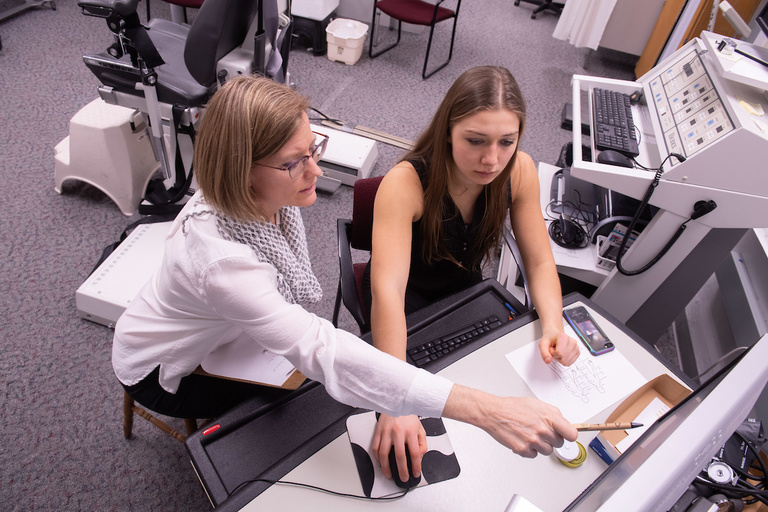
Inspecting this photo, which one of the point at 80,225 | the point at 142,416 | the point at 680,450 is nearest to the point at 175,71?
the point at 80,225

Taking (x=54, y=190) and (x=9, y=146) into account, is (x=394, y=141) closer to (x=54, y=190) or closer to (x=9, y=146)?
(x=54, y=190)

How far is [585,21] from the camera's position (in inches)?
144

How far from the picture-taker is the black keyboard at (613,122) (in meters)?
1.63

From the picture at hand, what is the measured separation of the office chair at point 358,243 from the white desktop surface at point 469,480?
372 millimetres

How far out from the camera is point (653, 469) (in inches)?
19.9

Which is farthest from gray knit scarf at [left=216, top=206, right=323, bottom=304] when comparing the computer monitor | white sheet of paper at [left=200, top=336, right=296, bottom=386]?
the computer monitor

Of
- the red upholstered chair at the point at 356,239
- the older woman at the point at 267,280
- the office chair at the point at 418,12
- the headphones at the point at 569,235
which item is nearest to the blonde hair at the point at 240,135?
the older woman at the point at 267,280

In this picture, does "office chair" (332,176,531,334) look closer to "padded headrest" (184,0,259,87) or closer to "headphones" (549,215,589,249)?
"headphones" (549,215,589,249)

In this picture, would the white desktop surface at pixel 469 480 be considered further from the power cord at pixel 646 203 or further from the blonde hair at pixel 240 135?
the power cord at pixel 646 203

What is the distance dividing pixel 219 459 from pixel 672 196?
1407mm

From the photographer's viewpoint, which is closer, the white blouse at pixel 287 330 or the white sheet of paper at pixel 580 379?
the white blouse at pixel 287 330

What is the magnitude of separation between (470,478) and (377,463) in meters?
0.18

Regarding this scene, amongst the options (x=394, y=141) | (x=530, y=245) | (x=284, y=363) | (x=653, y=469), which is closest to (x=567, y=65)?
(x=394, y=141)

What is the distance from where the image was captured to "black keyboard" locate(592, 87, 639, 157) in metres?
1.63
